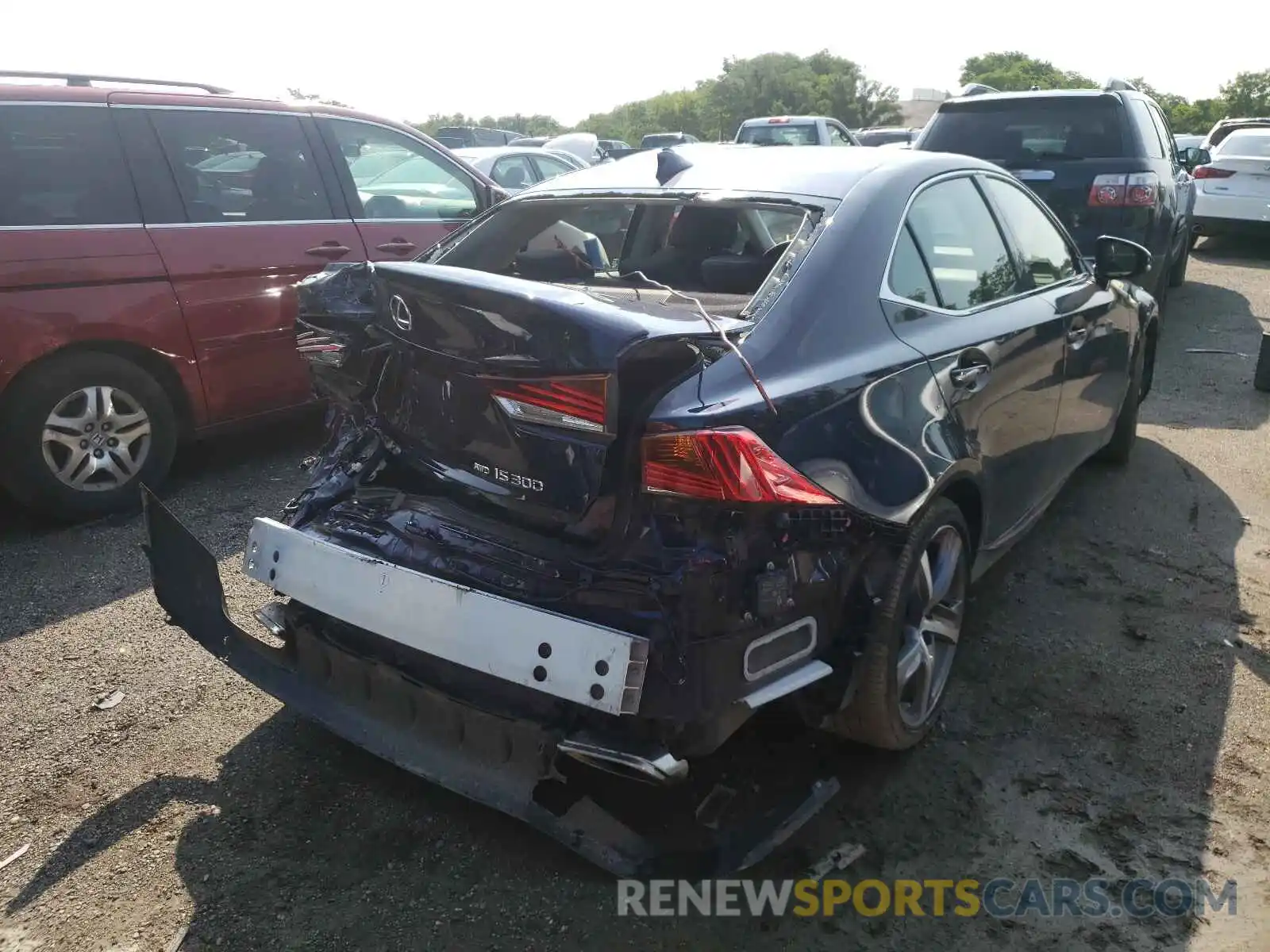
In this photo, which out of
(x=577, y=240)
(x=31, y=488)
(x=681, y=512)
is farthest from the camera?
(x=31, y=488)

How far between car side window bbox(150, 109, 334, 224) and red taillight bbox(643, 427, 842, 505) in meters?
3.64

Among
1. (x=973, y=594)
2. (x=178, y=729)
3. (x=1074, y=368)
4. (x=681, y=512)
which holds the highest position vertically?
(x=681, y=512)

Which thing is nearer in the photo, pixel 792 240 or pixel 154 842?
pixel 154 842

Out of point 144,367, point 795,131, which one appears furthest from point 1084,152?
point 795,131

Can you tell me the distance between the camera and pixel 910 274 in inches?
117

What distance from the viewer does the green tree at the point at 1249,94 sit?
155 feet

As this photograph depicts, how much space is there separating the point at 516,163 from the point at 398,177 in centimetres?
502

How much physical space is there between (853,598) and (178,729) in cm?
204

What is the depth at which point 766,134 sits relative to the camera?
16.0 m

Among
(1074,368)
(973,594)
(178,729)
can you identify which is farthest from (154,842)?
(1074,368)

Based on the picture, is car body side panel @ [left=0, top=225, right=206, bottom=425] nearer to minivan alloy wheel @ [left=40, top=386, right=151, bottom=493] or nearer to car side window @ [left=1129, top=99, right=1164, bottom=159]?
minivan alloy wheel @ [left=40, top=386, right=151, bottom=493]

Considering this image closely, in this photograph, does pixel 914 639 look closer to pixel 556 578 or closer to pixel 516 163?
pixel 556 578

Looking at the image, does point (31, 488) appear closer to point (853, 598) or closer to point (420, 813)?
point (420, 813)
